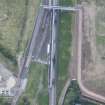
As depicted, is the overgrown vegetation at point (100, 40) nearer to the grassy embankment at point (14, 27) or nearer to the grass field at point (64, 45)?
the grass field at point (64, 45)

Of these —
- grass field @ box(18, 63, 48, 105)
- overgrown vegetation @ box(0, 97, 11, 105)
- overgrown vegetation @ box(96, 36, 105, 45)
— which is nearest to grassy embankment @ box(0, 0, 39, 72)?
grass field @ box(18, 63, 48, 105)

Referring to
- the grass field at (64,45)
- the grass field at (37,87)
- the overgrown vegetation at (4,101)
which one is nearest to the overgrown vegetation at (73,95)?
the grass field at (64,45)

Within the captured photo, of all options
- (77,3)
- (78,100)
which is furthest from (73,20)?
→ (78,100)

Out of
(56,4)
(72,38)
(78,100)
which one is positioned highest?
(56,4)

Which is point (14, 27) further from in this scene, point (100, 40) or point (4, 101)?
point (100, 40)

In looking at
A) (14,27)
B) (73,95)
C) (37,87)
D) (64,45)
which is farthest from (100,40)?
(14,27)

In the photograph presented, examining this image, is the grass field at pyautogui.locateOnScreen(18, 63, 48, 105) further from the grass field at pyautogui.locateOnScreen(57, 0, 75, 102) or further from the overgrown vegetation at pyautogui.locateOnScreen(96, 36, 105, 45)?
the overgrown vegetation at pyautogui.locateOnScreen(96, 36, 105, 45)

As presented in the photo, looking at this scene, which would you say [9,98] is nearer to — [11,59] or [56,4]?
[11,59]
